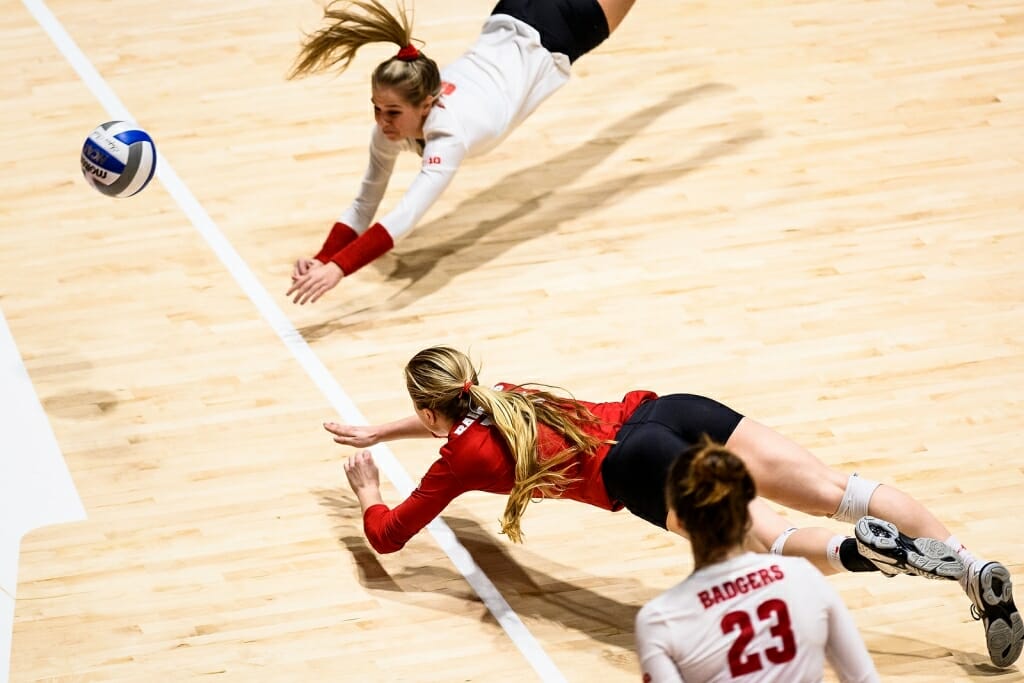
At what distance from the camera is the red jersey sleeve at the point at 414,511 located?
443 cm

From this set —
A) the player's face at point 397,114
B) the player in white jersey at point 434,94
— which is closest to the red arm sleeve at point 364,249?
the player in white jersey at point 434,94

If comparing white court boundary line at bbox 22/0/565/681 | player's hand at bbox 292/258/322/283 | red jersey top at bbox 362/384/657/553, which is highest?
red jersey top at bbox 362/384/657/553

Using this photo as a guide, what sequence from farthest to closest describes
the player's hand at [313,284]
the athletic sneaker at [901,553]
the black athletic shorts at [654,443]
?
the player's hand at [313,284]
the black athletic shorts at [654,443]
the athletic sneaker at [901,553]

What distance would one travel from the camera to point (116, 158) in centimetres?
560

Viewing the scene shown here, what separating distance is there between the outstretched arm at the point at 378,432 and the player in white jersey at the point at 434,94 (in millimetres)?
1004

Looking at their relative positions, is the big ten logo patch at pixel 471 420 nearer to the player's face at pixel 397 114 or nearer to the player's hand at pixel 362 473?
the player's hand at pixel 362 473

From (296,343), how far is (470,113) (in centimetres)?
132

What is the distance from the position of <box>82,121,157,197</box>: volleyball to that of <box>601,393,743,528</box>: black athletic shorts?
248cm

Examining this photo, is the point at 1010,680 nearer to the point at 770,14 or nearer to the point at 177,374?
the point at 177,374

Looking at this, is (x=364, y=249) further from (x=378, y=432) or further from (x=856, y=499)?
(x=856, y=499)

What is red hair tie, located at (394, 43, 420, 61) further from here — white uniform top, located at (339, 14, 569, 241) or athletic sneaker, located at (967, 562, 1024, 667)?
athletic sneaker, located at (967, 562, 1024, 667)

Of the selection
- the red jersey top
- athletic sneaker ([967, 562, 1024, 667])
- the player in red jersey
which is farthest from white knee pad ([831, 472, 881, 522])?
the red jersey top

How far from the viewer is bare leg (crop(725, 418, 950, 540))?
438 cm

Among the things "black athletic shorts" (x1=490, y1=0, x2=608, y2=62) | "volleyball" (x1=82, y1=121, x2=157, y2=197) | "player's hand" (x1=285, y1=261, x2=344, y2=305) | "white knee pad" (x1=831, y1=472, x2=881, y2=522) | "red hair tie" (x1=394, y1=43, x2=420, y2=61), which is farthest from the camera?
"black athletic shorts" (x1=490, y1=0, x2=608, y2=62)
